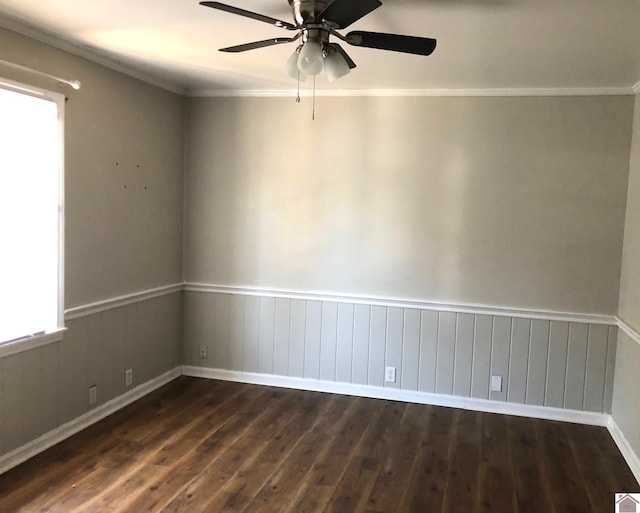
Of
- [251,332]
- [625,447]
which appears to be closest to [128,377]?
[251,332]

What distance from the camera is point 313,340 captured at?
4.60 meters

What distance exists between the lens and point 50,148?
3.24 m

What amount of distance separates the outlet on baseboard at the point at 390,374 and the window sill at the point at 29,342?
2406mm

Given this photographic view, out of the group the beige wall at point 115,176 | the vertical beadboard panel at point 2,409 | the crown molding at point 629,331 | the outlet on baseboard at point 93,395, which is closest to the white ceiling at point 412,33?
the beige wall at point 115,176

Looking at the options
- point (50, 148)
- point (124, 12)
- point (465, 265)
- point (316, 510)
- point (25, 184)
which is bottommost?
point (316, 510)

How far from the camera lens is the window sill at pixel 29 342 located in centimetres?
298

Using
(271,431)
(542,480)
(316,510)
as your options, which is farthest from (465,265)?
(316,510)

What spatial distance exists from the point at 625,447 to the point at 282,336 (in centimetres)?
261

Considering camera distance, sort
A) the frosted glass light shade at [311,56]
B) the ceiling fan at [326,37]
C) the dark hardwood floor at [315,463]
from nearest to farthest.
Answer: the ceiling fan at [326,37]
the frosted glass light shade at [311,56]
the dark hardwood floor at [315,463]

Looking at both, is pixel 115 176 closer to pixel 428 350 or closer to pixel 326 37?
pixel 326 37

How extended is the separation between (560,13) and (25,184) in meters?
2.89

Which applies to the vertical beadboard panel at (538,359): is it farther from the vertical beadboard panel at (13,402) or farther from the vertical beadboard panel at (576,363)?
the vertical beadboard panel at (13,402)

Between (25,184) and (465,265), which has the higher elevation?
(25,184)

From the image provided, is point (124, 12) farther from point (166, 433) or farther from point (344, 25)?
point (166, 433)
